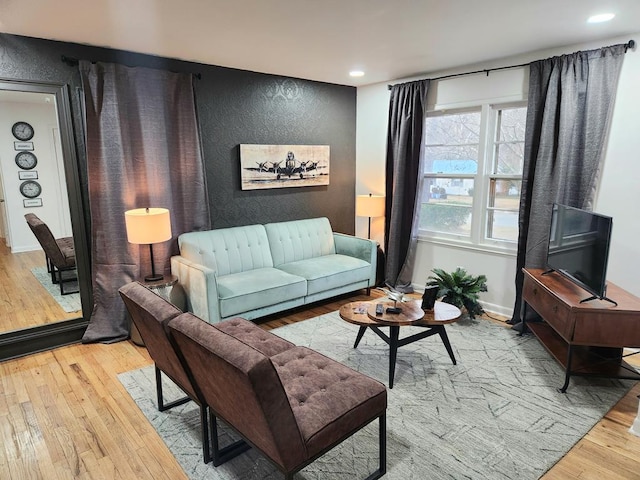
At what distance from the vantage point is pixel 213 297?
344cm

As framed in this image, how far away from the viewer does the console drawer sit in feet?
8.99

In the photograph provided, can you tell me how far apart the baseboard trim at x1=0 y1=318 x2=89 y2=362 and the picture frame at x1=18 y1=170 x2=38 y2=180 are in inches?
48.3

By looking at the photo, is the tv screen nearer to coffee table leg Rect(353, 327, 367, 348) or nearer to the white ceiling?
the white ceiling

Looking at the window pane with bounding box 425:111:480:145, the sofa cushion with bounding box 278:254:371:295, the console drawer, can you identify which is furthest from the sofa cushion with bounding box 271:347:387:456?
the window pane with bounding box 425:111:480:145

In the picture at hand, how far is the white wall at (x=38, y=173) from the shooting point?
3232mm

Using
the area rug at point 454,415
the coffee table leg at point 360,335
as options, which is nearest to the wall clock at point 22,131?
the area rug at point 454,415

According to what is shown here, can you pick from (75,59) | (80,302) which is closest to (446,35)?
(75,59)

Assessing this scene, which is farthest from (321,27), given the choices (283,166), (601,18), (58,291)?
(58,291)

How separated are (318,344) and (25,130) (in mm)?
2925

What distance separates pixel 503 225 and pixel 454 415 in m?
2.35

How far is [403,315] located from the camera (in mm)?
2895

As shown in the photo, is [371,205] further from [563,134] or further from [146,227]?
[146,227]

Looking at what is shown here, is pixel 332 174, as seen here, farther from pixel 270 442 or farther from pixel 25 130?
pixel 270 442

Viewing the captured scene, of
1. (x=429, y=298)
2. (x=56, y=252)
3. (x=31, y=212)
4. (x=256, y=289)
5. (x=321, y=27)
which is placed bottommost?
(x=256, y=289)
